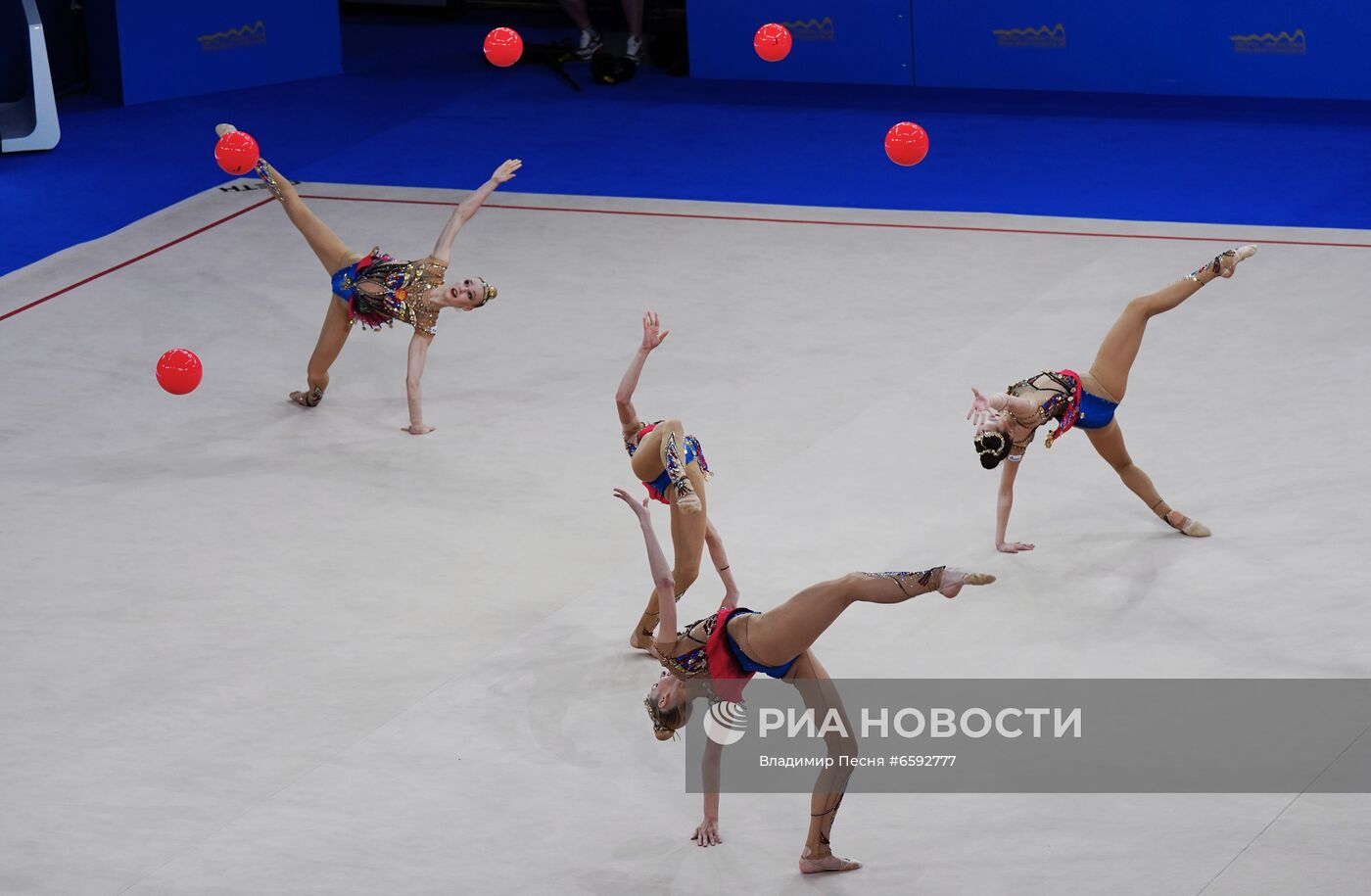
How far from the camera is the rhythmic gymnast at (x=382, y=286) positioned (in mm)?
10570

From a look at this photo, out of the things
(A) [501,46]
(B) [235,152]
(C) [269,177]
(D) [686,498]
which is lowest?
(D) [686,498]

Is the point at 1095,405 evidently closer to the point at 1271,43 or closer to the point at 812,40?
the point at 1271,43

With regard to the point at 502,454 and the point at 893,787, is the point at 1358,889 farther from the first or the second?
the point at 502,454

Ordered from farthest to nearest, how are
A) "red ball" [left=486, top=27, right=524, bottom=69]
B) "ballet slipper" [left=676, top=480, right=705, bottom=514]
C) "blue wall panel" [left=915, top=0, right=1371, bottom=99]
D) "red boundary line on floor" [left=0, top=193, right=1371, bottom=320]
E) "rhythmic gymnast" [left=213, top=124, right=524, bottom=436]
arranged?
"blue wall panel" [left=915, top=0, right=1371, bottom=99] < "red ball" [left=486, top=27, right=524, bottom=69] < "red boundary line on floor" [left=0, top=193, right=1371, bottom=320] < "rhythmic gymnast" [left=213, top=124, right=524, bottom=436] < "ballet slipper" [left=676, top=480, right=705, bottom=514]

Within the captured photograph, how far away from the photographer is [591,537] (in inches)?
371

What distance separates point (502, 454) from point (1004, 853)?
4574 millimetres

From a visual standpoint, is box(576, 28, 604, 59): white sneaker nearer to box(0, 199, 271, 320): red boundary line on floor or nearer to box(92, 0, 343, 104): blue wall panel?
box(92, 0, 343, 104): blue wall panel

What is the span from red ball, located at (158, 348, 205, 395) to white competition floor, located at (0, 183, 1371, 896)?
0.39 m

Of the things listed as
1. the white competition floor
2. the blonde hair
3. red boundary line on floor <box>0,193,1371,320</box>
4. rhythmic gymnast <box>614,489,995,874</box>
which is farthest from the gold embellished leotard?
the blonde hair

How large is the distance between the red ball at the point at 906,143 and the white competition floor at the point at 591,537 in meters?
0.99

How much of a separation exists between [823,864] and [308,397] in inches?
223

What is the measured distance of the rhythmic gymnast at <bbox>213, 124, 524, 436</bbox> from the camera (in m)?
10.6

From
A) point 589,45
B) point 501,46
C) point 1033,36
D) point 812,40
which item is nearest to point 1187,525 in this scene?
point 501,46

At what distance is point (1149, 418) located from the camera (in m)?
10.4
